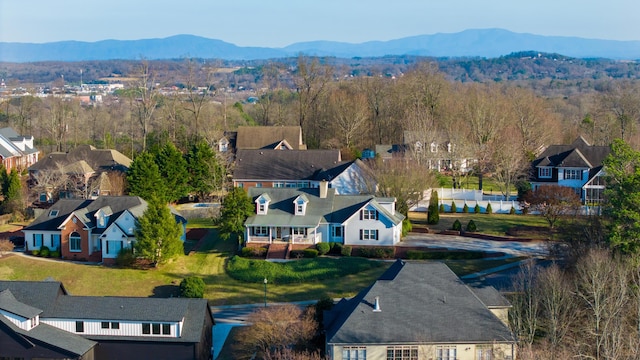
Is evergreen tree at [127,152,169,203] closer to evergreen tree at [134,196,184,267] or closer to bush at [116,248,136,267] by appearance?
bush at [116,248,136,267]

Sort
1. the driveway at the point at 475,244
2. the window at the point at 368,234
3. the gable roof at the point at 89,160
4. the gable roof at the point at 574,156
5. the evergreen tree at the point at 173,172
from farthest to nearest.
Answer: the gable roof at the point at 89,160
the gable roof at the point at 574,156
the evergreen tree at the point at 173,172
the window at the point at 368,234
the driveway at the point at 475,244

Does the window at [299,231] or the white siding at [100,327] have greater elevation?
the window at [299,231]

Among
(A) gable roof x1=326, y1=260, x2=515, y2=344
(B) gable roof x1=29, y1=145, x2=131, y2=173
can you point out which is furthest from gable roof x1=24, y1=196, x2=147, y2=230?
(A) gable roof x1=326, y1=260, x2=515, y2=344

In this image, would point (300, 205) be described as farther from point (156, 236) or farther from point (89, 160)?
point (89, 160)

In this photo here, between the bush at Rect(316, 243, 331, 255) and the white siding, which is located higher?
the bush at Rect(316, 243, 331, 255)

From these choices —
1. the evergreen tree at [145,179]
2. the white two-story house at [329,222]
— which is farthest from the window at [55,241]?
the white two-story house at [329,222]

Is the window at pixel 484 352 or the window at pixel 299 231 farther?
the window at pixel 299 231

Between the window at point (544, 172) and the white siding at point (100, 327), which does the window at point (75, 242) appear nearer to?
the white siding at point (100, 327)
